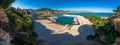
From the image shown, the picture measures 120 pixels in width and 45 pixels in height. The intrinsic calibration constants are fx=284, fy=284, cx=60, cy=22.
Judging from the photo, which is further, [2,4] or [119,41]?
[119,41]

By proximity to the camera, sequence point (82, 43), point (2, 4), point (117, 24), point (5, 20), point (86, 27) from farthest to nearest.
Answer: point (86, 27) < point (82, 43) < point (117, 24) < point (5, 20) < point (2, 4)

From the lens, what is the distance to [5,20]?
494 inches

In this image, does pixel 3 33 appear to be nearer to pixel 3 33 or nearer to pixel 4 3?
pixel 3 33

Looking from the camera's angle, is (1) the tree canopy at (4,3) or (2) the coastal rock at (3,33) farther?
(1) the tree canopy at (4,3)

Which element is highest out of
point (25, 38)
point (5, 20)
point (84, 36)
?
point (5, 20)

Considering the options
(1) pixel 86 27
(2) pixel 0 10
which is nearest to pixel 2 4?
(2) pixel 0 10

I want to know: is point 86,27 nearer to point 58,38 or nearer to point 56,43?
point 58,38

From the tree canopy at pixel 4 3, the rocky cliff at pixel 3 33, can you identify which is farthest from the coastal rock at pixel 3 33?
the tree canopy at pixel 4 3

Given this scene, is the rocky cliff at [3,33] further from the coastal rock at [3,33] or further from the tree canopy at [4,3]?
the tree canopy at [4,3]

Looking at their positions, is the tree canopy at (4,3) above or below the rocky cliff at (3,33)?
above

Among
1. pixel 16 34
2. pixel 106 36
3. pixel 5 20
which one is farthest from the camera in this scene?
pixel 106 36

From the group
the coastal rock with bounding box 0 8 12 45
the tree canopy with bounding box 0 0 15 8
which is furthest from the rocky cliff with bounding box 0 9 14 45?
the tree canopy with bounding box 0 0 15 8

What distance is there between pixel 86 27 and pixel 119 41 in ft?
49.6

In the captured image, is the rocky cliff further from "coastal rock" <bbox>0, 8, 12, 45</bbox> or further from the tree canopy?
the tree canopy
